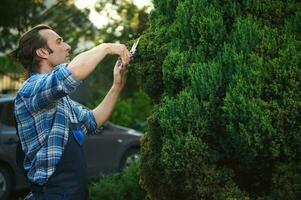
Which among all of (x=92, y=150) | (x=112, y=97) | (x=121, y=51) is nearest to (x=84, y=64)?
(x=121, y=51)

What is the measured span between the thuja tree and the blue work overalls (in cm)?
47

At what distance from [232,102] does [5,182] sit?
6655 millimetres

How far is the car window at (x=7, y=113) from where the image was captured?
9.20 meters

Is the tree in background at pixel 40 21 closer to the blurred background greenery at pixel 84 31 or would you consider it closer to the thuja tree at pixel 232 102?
the blurred background greenery at pixel 84 31

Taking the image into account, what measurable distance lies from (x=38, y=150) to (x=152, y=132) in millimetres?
788

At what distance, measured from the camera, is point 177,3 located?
361cm

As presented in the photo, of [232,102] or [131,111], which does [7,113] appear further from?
[131,111]

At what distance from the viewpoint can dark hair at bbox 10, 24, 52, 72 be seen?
326cm

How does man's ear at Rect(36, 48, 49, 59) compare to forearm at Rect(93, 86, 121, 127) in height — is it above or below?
above

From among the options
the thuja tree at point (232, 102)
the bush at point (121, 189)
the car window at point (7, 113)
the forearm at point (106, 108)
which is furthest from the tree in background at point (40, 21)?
the thuja tree at point (232, 102)

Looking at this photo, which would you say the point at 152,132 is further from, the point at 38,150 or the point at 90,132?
the point at 38,150

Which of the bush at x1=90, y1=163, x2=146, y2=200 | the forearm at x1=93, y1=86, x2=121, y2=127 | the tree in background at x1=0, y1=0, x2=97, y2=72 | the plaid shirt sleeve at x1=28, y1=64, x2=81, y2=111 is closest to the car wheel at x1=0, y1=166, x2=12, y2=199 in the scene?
the bush at x1=90, y1=163, x2=146, y2=200

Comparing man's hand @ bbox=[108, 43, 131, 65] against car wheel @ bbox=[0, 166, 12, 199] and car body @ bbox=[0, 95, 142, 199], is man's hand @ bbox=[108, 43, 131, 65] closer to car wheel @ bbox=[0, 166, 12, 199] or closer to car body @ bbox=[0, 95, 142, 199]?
car body @ bbox=[0, 95, 142, 199]

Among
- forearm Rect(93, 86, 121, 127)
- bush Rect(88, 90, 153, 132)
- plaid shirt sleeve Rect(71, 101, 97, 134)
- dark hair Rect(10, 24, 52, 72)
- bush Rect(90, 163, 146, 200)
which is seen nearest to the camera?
dark hair Rect(10, 24, 52, 72)
